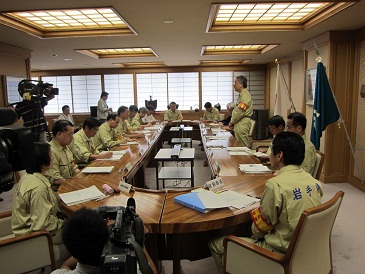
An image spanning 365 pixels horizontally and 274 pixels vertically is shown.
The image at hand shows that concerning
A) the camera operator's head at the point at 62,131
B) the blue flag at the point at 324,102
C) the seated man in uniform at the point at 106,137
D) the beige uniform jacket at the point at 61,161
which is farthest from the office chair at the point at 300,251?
the seated man in uniform at the point at 106,137

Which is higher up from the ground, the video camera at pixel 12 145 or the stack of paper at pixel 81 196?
the video camera at pixel 12 145

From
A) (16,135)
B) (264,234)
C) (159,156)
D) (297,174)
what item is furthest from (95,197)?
(159,156)

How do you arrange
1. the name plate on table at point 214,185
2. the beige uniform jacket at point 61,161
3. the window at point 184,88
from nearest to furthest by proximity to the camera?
the name plate on table at point 214,185 < the beige uniform jacket at point 61,161 < the window at point 184,88

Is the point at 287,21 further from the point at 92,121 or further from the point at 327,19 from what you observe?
the point at 92,121

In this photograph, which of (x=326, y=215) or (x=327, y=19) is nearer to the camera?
(x=326, y=215)

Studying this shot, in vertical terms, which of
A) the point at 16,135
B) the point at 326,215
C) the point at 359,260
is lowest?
the point at 359,260

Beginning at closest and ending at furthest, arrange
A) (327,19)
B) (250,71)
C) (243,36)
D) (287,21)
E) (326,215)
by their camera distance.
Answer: (326,215) < (327,19) < (287,21) < (243,36) < (250,71)

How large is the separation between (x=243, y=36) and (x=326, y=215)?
3.65m

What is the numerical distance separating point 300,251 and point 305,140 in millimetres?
1502

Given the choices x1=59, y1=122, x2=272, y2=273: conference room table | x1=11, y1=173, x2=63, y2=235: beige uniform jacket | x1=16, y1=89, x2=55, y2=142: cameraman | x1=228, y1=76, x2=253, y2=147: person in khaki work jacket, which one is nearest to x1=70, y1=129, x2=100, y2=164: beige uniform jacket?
x1=16, y1=89, x2=55, y2=142: cameraman

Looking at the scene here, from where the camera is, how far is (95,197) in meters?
2.08

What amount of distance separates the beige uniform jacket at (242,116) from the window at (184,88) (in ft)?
16.1

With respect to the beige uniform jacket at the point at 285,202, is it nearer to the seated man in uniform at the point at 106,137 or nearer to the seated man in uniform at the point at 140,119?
the seated man in uniform at the point at 106,137

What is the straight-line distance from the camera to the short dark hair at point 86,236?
1.01 metres
